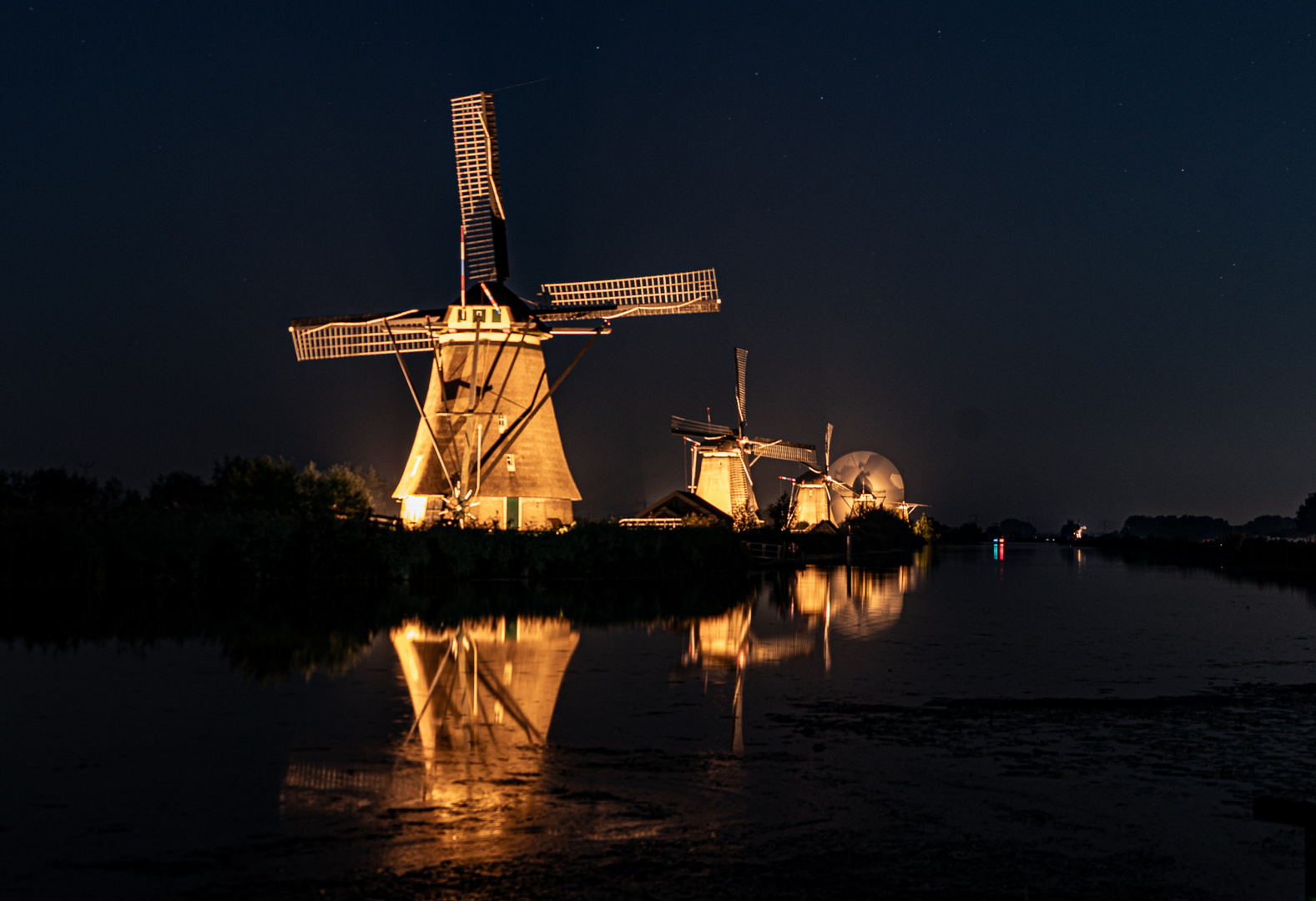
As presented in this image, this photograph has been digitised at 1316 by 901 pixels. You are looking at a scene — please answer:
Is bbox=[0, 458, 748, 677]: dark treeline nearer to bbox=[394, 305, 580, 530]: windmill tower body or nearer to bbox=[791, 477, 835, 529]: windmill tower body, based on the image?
bbox=[394, 305, 580, 530]: windmill tower body

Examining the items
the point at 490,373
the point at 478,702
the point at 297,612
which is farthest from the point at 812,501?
the point at 478,702

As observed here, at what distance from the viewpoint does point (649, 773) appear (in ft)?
28.9

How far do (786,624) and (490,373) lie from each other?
21.3 meters

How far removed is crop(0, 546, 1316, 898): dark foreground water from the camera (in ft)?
20.9

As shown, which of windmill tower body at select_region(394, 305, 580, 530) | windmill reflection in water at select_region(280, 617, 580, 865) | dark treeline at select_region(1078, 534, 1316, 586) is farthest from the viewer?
dark treeline at select_region(1078, 534, 1316, 586)

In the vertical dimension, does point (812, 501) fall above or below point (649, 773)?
above

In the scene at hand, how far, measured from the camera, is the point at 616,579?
35094 millimetres

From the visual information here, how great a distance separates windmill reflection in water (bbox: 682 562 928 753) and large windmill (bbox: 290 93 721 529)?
9.63 metres

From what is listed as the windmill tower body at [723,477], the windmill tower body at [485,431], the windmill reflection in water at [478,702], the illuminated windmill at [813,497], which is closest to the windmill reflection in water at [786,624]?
the windmill reflection in water at [478,702]

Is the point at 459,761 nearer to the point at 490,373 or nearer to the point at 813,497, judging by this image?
the point at 490,373

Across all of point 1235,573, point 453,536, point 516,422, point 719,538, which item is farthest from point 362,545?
point 1235,573

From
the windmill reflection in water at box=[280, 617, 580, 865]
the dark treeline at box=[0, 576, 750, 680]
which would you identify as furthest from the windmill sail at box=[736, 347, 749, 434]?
the windmill reflection in water at box=[280, 617, 580, 865]

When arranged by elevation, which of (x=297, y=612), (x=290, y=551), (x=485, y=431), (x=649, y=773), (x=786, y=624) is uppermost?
(x=485, y=431)

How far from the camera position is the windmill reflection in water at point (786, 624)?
52.6 feet
